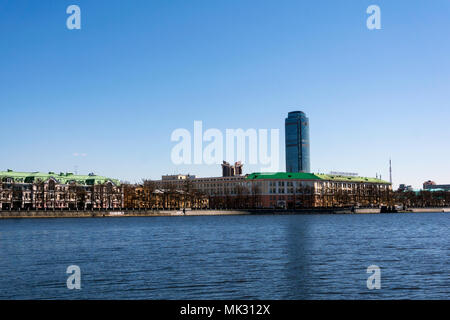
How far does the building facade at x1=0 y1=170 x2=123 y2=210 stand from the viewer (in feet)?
552

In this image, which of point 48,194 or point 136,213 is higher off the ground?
point 48,194

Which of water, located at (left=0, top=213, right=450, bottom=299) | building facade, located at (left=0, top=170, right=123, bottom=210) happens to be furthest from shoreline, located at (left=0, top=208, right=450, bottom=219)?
water, located at (left=0, top=213, right=450, bottom=299)

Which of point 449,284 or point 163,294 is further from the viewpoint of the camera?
point 449,284

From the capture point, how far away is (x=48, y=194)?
17200 cm

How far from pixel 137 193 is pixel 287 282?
174 meters

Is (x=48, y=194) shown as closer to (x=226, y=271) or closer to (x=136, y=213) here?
(x=136, y=213)

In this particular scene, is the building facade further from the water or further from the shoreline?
the water

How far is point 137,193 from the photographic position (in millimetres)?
198375

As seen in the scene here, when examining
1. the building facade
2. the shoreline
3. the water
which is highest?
the building facade

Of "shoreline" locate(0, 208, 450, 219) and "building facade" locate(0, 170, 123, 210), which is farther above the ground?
"building facade" locate(0, 170, 123, 210)

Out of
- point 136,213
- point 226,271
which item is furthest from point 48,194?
point 226,271
